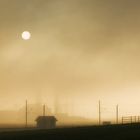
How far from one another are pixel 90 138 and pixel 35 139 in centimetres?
584

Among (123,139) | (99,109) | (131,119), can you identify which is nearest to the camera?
(123,139)

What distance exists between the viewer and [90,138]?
4538cm

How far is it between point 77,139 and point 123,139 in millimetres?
4674

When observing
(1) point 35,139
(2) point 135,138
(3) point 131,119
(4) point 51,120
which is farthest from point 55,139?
(4) point 51,120

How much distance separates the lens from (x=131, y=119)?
103375mm

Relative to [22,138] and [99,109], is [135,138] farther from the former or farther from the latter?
[99,109]

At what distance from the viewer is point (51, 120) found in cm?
12162

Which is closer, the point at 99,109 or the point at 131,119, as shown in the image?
the point at 131,119

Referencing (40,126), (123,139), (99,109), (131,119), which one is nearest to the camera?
(123,139)

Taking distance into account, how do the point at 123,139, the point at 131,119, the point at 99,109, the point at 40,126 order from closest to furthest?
the point at 123,139, the point at 131,119, the point at 40,126, the point at 99,109

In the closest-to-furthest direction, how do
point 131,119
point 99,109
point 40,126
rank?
point 131,119, point 40,126, point 99,109

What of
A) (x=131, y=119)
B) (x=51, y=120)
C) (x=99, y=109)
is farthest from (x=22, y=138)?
(x=99, y=109)

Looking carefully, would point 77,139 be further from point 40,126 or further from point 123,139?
point 40,126

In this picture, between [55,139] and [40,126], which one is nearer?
[55,139]
